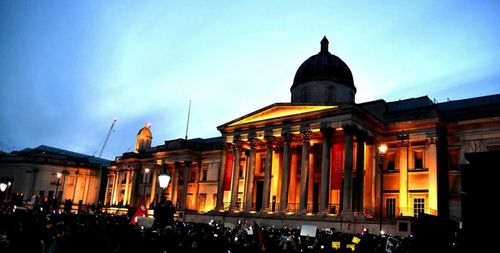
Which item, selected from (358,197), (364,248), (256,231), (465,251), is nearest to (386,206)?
(358,197)

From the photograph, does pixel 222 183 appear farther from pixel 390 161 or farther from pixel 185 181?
pixel 390 161

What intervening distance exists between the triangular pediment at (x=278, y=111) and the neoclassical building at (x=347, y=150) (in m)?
0.10

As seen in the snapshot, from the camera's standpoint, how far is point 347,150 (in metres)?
33.8

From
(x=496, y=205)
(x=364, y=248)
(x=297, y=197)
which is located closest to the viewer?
(x=496, y=205)

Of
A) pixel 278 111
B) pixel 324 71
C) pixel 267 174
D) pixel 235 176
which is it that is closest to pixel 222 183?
pixel 235 176

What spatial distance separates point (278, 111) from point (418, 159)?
536 inches

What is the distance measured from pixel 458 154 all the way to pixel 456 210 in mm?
4898

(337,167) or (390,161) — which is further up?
(390,161)

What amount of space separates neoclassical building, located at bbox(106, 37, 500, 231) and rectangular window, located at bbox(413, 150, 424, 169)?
0.09m

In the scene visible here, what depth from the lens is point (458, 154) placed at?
35.2m

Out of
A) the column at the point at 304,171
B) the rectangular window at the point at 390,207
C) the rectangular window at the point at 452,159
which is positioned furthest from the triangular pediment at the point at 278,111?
the rectangular window at the point at 452,159

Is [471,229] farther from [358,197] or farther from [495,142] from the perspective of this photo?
[495,142]

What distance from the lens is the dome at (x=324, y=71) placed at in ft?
143

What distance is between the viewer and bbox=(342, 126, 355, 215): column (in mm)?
32500
